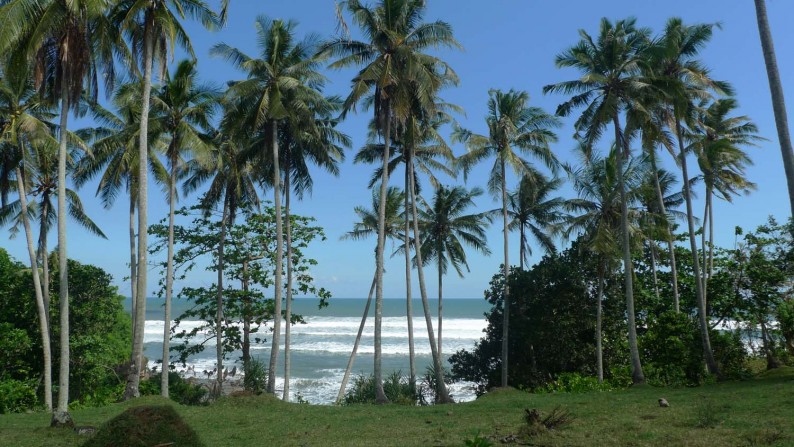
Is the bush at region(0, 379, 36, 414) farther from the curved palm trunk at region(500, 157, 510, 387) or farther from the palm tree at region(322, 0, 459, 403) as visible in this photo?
the curved palm trunk at region(500, 157, 510, 387)

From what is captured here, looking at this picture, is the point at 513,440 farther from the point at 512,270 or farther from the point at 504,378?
the point at 512,270

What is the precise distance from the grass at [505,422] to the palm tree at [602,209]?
6.23 metres

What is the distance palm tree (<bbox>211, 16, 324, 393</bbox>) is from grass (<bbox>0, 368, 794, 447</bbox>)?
6612 mm

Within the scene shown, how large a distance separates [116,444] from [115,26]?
11.6m

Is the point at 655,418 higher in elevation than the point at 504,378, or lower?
higher

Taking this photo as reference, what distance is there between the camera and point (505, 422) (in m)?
11.3

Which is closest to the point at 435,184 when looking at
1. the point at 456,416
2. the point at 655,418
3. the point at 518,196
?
the point at 518,196

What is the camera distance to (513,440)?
904 centimetres

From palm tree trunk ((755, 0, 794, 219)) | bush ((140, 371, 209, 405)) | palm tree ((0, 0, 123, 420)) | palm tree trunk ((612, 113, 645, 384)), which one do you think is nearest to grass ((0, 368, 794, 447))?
palm tree trunk ((612, 113, 645, 384))

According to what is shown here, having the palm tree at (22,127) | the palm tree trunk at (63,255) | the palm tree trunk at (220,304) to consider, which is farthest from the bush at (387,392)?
the palm tree trunk at (63,255)

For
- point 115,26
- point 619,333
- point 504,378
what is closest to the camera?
point 115,26

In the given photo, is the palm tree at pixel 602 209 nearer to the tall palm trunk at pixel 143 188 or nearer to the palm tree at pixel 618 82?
the palm tree at pixel 618 82

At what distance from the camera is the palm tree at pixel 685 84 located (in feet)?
59.0

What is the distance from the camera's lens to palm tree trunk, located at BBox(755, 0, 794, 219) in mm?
9852
